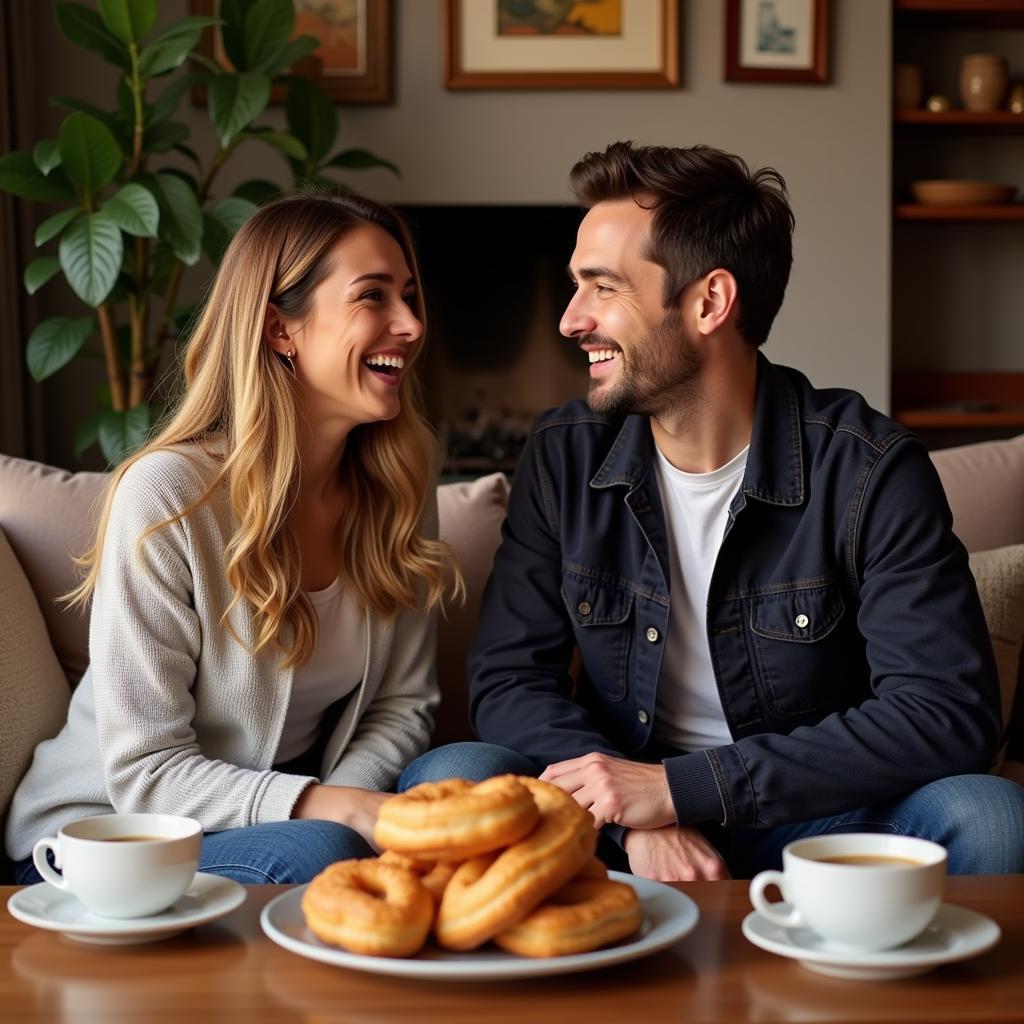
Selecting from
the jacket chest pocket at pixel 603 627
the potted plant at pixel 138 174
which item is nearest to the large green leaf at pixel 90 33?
the potted plant at pixel 138 174

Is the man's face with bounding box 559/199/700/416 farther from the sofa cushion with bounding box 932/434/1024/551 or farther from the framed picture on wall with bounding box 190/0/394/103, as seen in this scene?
the framed picture on wall with bounding box 190/0/394/103

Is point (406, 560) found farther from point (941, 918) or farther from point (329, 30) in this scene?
point (329, 30)

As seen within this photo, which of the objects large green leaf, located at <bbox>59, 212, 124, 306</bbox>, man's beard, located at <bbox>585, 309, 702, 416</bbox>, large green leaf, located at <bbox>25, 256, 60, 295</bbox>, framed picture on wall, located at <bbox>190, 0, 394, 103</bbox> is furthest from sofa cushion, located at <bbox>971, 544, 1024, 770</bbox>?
framed picture on wall, located at <bbox>190, 0, 394, 103</bbox>

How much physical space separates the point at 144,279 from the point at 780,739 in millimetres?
2574

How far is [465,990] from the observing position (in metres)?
0.99

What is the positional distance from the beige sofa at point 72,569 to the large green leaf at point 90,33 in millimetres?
1814

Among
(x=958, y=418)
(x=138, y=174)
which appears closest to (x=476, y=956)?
(x=138, y=174)

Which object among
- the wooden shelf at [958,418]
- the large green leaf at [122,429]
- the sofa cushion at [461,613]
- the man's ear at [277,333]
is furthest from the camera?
the wooden shelf at [958,418]

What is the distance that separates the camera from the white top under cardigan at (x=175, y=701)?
1612mm

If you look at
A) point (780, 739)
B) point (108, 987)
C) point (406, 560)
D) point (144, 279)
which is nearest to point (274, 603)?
point (406, 560)

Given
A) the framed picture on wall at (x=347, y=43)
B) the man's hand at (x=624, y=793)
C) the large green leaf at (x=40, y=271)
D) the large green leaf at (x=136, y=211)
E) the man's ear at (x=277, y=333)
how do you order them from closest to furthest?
the man's hand at (x=624, y=793) < the man's ear at (x=277, y=333) < the large green leaf at (x=136, y=211) < the large green leaf at (x=40, y=271) < the framed picture on wall at (x=347, y=43)

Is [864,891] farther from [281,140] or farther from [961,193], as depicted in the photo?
[961,193]

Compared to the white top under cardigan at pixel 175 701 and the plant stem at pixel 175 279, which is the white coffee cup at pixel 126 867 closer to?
the white top under cardigan at pixel 175 701

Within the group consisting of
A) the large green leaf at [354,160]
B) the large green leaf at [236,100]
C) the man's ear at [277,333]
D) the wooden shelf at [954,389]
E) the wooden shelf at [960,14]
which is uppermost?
the wooden shelf at [960,14]
